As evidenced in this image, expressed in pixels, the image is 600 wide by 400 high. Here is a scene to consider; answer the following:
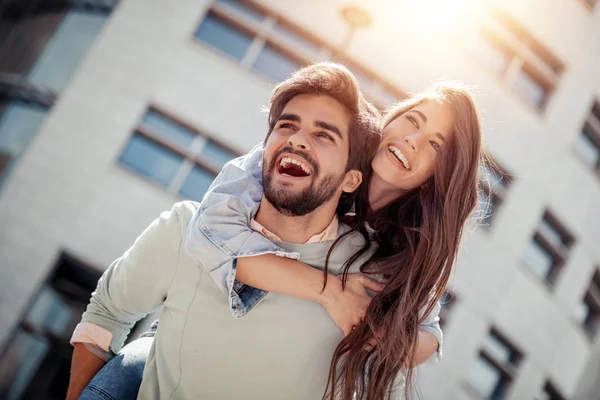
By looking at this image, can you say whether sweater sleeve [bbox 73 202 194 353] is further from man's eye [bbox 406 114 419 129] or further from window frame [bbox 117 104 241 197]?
window frame [bbox 117 104 241 197]

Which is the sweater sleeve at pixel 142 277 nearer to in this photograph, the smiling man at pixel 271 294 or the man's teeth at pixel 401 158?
the smiling man at pixel 271 294

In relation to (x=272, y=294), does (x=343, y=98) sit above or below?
above

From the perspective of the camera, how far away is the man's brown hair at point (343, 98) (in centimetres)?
243

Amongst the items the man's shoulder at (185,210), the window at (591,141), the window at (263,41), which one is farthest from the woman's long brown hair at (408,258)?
the window at (591,141)

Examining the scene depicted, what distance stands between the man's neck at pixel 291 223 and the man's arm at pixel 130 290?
338mm

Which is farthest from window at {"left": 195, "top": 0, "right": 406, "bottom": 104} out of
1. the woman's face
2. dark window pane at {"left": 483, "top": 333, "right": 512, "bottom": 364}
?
the woman's face

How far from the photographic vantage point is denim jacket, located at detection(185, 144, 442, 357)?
192 centimetres

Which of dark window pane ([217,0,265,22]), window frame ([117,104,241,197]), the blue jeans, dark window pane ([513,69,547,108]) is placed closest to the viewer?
the blue jeans

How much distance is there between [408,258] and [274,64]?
6264 millimetres

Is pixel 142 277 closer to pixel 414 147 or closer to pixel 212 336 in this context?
pixel 212 336

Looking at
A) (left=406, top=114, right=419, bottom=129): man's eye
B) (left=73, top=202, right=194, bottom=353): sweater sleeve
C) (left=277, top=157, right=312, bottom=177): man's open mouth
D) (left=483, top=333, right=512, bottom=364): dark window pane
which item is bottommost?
→ (left=483, top=333, right=512, bottom=364): dark window pane

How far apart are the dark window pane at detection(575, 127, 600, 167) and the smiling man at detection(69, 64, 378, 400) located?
945 cm

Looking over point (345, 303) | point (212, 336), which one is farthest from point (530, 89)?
point (212, 336)

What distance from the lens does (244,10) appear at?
310 inches
